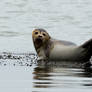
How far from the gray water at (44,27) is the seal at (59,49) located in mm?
478

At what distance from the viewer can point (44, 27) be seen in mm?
24359

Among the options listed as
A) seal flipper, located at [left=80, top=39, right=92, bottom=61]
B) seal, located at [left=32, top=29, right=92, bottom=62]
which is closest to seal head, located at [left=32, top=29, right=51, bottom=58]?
seal, located at [left=32, top=29, right=92, bottom=62]

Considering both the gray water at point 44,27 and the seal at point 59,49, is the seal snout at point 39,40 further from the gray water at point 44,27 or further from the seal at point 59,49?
the gray water at point 44,27

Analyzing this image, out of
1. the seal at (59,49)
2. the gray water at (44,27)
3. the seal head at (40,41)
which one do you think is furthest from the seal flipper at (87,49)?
the seal head at (40,41)

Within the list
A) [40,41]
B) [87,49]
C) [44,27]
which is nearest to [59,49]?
[40,41]

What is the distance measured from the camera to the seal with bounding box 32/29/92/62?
647 inches

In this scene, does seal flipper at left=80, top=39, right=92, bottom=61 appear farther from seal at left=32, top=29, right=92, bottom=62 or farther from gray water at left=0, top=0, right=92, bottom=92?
gray water at left=0, top=0, right=92, bottom=92

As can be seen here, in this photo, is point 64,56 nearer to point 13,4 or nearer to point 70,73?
point 70,73

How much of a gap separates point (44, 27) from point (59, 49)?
24.9 feet

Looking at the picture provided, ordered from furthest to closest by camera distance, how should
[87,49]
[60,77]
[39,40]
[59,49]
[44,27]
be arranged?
[44,27]
[39,40]
[59,49]
[87,49]
[60,77]

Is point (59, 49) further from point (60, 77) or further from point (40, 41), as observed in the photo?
point (60, 77)

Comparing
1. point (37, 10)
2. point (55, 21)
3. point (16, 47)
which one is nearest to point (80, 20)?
point (55, 21)

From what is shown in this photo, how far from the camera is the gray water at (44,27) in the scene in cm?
1248

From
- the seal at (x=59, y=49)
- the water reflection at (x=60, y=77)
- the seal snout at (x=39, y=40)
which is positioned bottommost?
the water reflection at (x=60, y=77)
